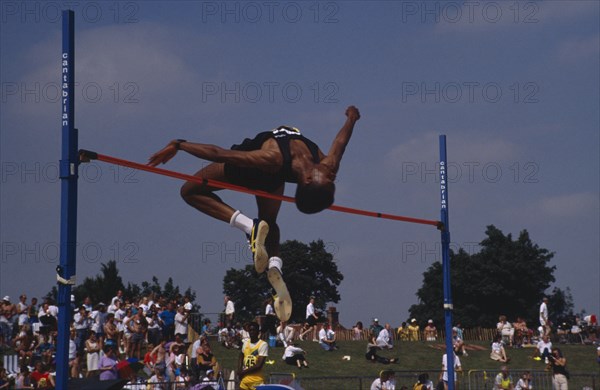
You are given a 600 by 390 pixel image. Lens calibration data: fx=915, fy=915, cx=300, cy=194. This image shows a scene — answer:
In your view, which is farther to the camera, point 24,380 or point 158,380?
point 158,380

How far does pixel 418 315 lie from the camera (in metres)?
56.7

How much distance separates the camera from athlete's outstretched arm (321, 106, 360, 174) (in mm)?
7664

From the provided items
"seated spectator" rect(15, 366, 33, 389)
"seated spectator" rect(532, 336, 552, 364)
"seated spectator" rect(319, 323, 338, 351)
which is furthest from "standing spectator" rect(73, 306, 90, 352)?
"seated spectator" rect(532, 336, 552, 364)

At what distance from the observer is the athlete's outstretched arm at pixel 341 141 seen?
25.1 ft

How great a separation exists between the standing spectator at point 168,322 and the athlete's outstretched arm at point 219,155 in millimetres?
10251

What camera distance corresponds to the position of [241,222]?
26.2 ft

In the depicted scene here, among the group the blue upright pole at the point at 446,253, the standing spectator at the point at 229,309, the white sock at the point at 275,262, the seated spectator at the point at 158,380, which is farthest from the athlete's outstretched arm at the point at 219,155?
the standing spectator at the point at 229,309

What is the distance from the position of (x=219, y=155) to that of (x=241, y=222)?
0.94 m

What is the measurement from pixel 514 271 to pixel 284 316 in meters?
46.2

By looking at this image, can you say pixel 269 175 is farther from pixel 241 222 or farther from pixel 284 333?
pixel 284 333

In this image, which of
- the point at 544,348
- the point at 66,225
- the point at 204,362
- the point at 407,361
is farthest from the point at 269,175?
the point at 544,348

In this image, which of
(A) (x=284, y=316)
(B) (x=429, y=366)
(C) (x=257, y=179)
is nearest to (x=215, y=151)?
(C) (x=257, y=179)

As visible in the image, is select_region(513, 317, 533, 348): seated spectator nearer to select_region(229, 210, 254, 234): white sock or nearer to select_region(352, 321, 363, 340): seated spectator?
select_region(352, 321, 363, 340): seated spectator

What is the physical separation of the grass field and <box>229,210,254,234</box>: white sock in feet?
30.7
